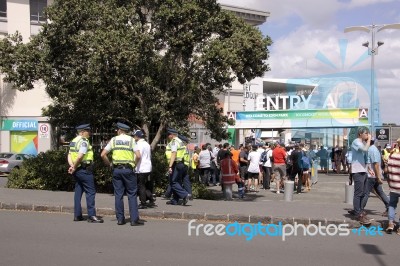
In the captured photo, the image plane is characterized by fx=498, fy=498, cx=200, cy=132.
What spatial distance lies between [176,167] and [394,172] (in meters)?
4.94

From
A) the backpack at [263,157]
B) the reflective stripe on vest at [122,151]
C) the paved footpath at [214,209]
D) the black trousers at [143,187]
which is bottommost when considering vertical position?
the paved footpath at [214,209]

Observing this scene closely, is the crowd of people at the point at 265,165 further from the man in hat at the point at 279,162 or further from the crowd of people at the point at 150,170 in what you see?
the crowd of people at the point at 150,170

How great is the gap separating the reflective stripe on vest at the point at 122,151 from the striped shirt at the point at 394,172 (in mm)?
4757

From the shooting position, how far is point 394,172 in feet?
29.5

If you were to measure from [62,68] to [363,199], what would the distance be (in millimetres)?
8378

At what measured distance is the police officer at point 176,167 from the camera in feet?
37.8

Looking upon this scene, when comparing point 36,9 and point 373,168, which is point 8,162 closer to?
point 36,9

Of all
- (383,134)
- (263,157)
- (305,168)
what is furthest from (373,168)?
(383,134)

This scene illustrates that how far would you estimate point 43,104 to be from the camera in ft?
115

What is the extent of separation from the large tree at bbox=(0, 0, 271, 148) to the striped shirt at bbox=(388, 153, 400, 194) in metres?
4.56

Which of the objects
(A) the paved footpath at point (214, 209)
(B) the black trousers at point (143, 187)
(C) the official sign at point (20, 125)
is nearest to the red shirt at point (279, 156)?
(A) the paved footpath at point (214, 209)

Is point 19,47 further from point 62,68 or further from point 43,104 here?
point 43,104

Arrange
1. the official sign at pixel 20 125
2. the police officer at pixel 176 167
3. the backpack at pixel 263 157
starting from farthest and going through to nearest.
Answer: the official sign at pixel 20 125, the backpack at pixel 263 157, the police officer at pixel 176 167

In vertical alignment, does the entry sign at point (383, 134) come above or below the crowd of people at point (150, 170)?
above
